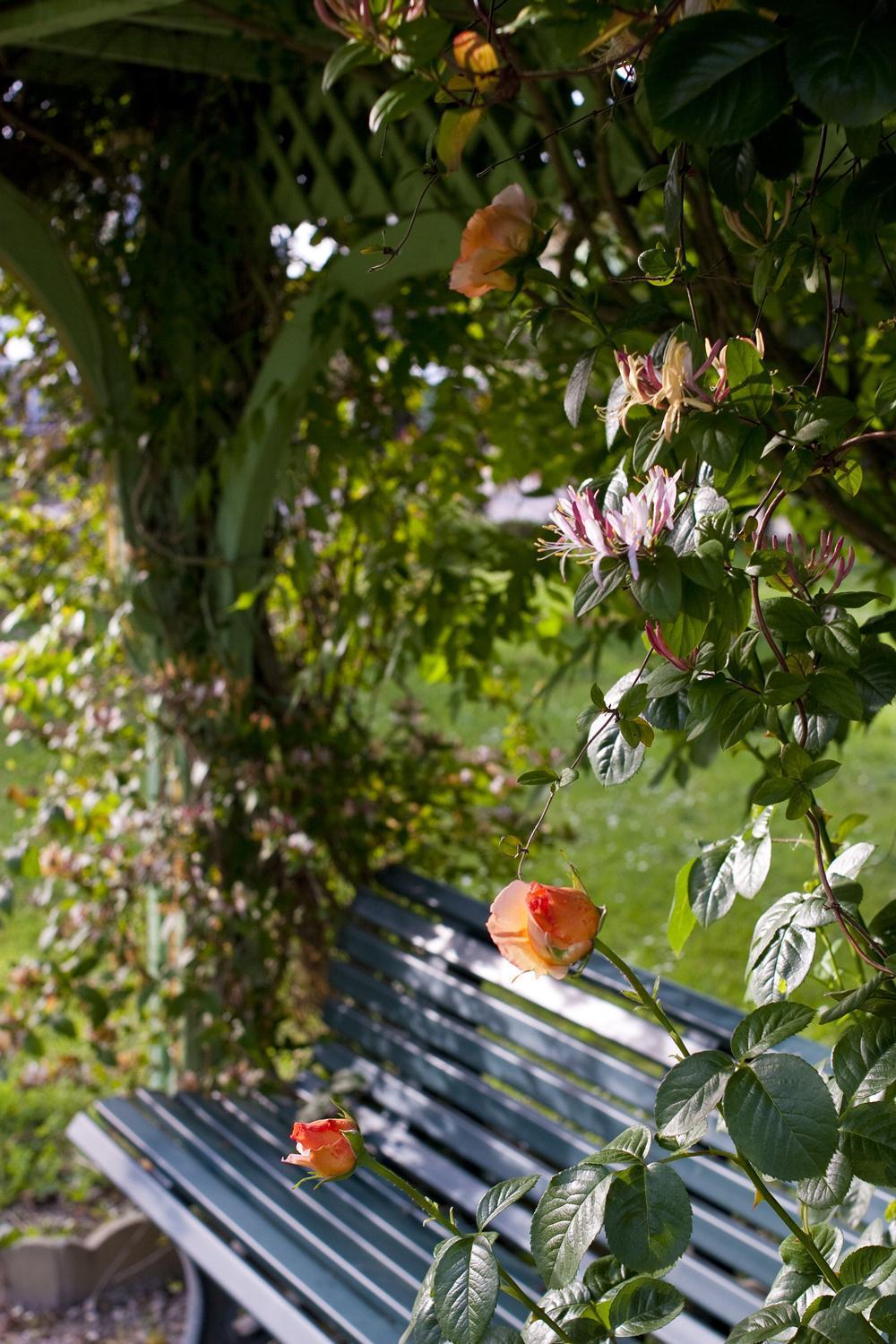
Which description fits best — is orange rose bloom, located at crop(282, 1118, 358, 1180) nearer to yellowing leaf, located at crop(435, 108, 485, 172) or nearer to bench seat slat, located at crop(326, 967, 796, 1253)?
yellowing leaf, located at crop(435, 108, 485, 172)

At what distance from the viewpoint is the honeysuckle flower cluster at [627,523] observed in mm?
666

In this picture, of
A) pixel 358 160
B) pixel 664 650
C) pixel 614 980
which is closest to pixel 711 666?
pixel 664 650

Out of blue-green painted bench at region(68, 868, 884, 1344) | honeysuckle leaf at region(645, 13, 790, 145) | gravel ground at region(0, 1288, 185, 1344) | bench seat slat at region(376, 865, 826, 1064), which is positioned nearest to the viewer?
honeysuckle leaf at region(645, 13, 790, 145)

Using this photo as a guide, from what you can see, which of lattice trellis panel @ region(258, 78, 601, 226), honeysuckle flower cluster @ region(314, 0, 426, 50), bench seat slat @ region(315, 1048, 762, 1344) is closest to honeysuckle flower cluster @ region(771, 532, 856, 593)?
honeysuckle flower cluster @ region(314, 0, 426, 50)

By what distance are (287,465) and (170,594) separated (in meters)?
0.36

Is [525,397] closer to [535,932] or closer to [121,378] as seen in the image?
[121,378]

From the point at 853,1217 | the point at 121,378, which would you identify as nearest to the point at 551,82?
the point at 121,378

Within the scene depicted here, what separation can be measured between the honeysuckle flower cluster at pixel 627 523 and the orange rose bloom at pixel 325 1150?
370mm

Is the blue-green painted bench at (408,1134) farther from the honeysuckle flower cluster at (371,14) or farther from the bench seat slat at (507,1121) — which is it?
the honeysuckle flower cluster at (371,14)

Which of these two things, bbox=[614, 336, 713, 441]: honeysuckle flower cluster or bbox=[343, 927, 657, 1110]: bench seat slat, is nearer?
bbox=[614, 336, 713, 441]: honeysuckle flower cluster

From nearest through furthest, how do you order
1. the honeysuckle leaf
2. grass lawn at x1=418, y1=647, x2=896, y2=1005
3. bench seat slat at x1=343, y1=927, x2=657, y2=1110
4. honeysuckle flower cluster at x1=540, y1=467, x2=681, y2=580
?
the honeysuckle leaf
honeysuckle flower cluster at x1=540, y1=467, x2=681, y2=580
bench seat slat at x1=343, y1=927, x2=657, y2=1110
grass lawn at x1=418, y1=647, x2=896, y2=1005

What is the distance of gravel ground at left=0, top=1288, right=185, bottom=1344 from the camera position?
8.32 feet

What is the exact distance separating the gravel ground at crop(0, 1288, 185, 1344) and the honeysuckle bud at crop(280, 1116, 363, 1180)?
6.84 feet

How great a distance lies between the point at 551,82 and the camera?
1.76m
